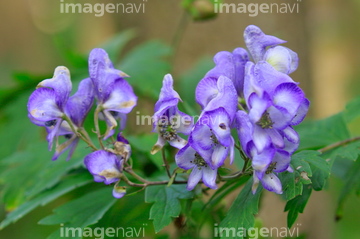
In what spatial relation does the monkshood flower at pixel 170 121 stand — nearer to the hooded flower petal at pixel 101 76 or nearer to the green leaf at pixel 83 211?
the hooded flower petal at pixel 101 76

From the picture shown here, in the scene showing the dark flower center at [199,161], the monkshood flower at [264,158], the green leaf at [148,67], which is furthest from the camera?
the green leaf at [148,67]

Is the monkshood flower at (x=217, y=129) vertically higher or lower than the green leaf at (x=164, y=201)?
higher

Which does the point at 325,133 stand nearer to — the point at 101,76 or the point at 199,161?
the point at 199,161

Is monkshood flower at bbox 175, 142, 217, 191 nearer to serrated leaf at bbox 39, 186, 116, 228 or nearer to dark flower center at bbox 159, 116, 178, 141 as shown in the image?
dark flower center at bbox 159, 116, 178, 141

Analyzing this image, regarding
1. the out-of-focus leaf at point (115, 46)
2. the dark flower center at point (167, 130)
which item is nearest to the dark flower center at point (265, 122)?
the dark flower center at point (167, 130)

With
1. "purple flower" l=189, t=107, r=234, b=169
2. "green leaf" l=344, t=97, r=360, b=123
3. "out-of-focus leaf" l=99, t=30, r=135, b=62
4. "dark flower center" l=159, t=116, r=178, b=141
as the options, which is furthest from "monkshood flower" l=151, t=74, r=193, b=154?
"out-of-focus leaf" l=99, t=30, r=135, b=62

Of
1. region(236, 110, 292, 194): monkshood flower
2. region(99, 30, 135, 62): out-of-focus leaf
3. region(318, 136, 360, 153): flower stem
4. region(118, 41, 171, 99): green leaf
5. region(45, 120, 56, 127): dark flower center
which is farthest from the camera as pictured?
region(99, 30, 135, 62): out-of-focus leaf
